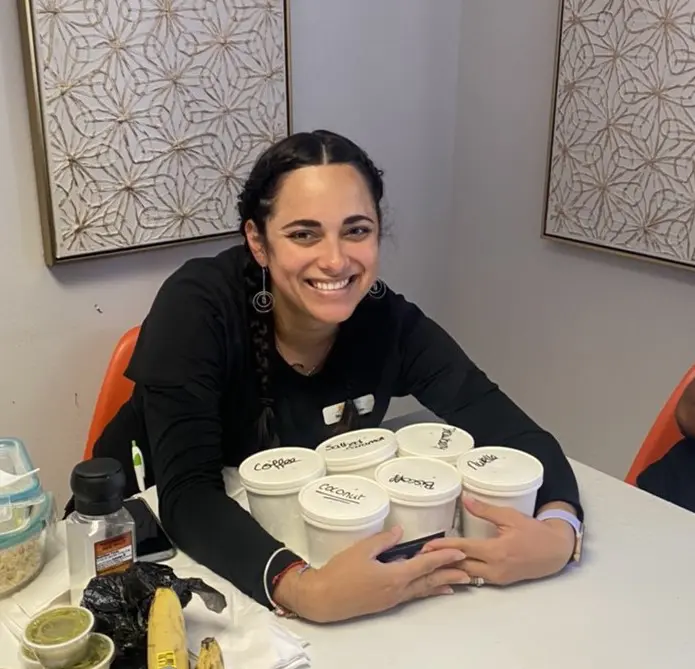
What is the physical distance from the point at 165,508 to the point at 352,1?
1450 mm

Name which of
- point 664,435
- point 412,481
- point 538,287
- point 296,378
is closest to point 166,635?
point 412,481

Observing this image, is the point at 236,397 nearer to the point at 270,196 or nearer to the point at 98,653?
the point at 270,196

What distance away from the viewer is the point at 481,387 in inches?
54.2

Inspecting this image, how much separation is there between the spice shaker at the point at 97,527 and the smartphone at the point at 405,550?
0.98 feet

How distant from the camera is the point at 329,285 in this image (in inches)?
49.8

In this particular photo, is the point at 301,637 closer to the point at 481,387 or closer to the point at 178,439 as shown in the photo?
the point at 178,439

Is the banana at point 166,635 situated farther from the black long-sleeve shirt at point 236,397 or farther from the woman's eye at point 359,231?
the woman's eye at point 359,231

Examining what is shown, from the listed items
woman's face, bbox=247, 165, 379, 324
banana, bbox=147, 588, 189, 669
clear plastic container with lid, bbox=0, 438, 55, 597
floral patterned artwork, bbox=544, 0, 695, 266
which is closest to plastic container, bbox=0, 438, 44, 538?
clear plastic container with lid, bbox=0, 438, 55, 597

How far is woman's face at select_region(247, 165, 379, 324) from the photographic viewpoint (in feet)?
4.08

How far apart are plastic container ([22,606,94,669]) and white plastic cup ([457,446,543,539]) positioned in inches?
19.3

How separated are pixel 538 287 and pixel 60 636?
1.69 metres

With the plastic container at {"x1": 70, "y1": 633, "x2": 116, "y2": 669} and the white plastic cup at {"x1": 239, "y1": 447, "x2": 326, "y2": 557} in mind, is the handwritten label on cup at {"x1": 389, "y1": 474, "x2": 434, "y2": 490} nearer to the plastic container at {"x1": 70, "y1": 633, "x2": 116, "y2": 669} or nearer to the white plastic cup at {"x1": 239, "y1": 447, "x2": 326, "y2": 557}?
the white plastic cup at {"x1": 239, "y1": 447, "x2": 326, "y2": 557}

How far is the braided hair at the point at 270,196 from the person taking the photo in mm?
1279

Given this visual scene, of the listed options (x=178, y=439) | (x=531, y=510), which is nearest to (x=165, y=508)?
(x=178, y=439)
